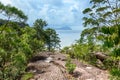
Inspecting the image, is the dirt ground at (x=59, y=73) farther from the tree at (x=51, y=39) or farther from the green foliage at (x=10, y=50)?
the tree at (x=51, y=39)

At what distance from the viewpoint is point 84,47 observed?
86.8ft

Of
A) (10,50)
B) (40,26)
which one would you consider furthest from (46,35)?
(10,50)

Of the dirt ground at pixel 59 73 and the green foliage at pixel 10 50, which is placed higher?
the green foliage at pixel 10 50

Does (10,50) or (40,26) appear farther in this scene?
(40,26)

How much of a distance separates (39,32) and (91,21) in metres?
24.9

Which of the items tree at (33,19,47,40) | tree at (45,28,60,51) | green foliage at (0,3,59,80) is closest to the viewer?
green foliage at (0,3,59,80)

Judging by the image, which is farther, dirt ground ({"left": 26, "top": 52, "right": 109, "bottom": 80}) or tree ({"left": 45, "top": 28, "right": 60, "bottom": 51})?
tree ({"left": 45, "top": 28, "right": 60, "bottom": 51})

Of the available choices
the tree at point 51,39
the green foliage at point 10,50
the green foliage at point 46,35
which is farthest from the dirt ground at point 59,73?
the tree at point 51,39

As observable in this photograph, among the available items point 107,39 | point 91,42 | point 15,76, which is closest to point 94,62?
point 91,42

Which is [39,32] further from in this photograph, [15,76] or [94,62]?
[15,76]

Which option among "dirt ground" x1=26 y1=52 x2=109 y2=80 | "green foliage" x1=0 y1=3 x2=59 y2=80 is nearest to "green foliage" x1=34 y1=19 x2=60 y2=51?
"dirt ground" x1=26 y1=52 x2=109 y2=80

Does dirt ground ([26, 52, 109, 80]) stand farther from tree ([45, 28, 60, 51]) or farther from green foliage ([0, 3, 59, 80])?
tree ([45, 28, 60, 51])

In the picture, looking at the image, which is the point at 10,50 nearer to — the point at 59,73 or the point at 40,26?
the point at 59,73

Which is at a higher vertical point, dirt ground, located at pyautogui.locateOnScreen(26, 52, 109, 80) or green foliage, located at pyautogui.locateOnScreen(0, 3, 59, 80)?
green foliage, located at pyautogui.locateOnScreen(0, 3, 59, 80)
